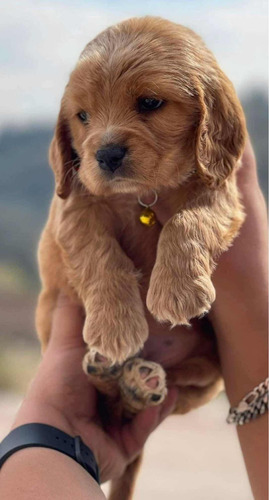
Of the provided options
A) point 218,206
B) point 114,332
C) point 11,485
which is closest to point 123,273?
point 114,332

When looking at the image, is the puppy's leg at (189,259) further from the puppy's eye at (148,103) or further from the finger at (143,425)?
the finger at (143,425)

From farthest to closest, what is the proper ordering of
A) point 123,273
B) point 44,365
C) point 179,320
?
point 44,365
point 123,273
point 179,320

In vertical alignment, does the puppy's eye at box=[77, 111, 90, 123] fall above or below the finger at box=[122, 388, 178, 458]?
above

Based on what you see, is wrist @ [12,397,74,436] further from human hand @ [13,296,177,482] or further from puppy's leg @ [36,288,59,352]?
puppy's leg @ [36,288,59,352]

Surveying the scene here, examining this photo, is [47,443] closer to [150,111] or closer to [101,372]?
[101,372]

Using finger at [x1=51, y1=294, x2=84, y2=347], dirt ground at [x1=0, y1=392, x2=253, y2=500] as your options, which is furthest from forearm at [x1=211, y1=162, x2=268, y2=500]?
dirt ground at [x1=0, y1=392, x2=253, y2=500]

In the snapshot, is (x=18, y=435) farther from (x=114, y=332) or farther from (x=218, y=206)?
(x=218, y=206)
